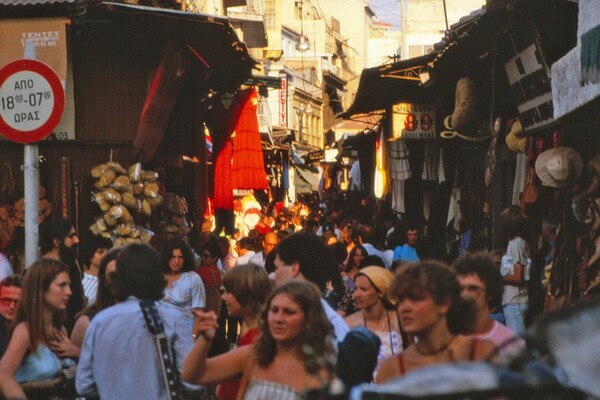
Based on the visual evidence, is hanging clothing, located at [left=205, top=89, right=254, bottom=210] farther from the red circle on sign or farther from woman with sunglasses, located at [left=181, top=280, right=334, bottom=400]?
woman with sunglasses, located at [left=181, top=280, right=334, bottom=400]

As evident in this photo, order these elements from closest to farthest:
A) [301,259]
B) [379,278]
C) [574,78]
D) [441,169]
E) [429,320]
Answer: [429,320] → [301,259] → [379,278] → [574,78] → [441,169]

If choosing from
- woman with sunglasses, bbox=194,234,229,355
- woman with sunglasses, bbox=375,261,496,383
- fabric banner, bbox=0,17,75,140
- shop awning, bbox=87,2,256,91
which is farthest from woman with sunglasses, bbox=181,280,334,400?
fabric banner, bbox=0,17,75,140

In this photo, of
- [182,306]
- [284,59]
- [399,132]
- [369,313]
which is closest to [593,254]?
[369,313]

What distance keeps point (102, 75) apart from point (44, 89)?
20.2ft

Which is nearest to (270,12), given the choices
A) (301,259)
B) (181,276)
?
(181,276)

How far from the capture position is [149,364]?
242 inches

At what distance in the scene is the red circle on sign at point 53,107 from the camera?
8281mm

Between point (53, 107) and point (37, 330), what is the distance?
2.47 metres

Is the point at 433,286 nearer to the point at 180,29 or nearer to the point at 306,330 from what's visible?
the point at 306,330

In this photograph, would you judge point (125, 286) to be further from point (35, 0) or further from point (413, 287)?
point (35, 0)

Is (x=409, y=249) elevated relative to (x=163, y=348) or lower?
lower

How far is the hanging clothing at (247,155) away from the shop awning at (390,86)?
2.04 m

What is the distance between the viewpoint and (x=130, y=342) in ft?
20.1

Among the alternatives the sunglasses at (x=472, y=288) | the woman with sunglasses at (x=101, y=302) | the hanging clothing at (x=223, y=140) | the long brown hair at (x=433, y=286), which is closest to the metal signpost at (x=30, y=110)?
the woman with sunglasses at (x=101, y=302)
